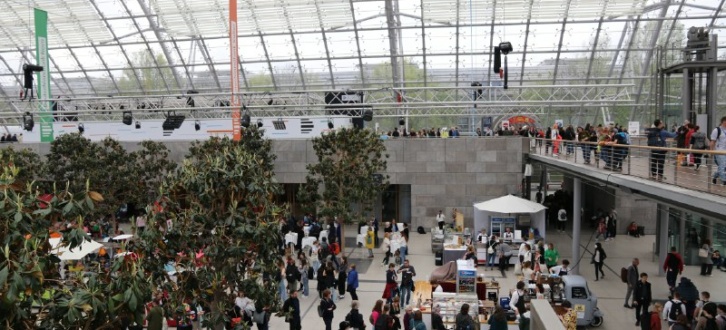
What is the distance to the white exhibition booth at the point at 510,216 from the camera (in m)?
23.5

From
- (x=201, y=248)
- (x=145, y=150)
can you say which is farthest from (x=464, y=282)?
(x=145, y=150)

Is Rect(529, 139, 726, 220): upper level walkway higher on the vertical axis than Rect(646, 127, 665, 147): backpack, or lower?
lower

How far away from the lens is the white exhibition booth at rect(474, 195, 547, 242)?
77.2 ft

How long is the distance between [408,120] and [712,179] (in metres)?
28.2

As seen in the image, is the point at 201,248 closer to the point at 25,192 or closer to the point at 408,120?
the point at 25,192

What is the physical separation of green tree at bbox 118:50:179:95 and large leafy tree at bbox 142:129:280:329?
30031 millimetres

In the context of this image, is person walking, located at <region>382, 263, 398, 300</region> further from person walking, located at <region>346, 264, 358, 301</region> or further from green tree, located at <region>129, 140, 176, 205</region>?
green tree, located at <region>129, 140, 176, 205</region>

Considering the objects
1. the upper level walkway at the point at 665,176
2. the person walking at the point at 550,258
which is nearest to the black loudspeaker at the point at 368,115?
the upper level walkway at the point at 665,176

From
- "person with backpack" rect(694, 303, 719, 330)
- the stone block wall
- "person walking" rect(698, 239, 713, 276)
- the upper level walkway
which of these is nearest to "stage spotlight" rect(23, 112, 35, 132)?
the stone block wall

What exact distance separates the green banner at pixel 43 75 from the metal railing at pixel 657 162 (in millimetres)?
23301

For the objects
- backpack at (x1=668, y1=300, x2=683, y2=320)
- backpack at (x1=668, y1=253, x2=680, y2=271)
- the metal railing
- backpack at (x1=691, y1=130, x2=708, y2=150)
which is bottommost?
backpack at (x1=668, y1=300, x2=683, y2=320)

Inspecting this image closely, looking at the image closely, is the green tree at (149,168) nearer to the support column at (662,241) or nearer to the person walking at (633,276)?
the person walking at (633,276)

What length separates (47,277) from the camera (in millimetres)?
5602

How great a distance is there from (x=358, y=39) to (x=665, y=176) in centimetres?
2512
